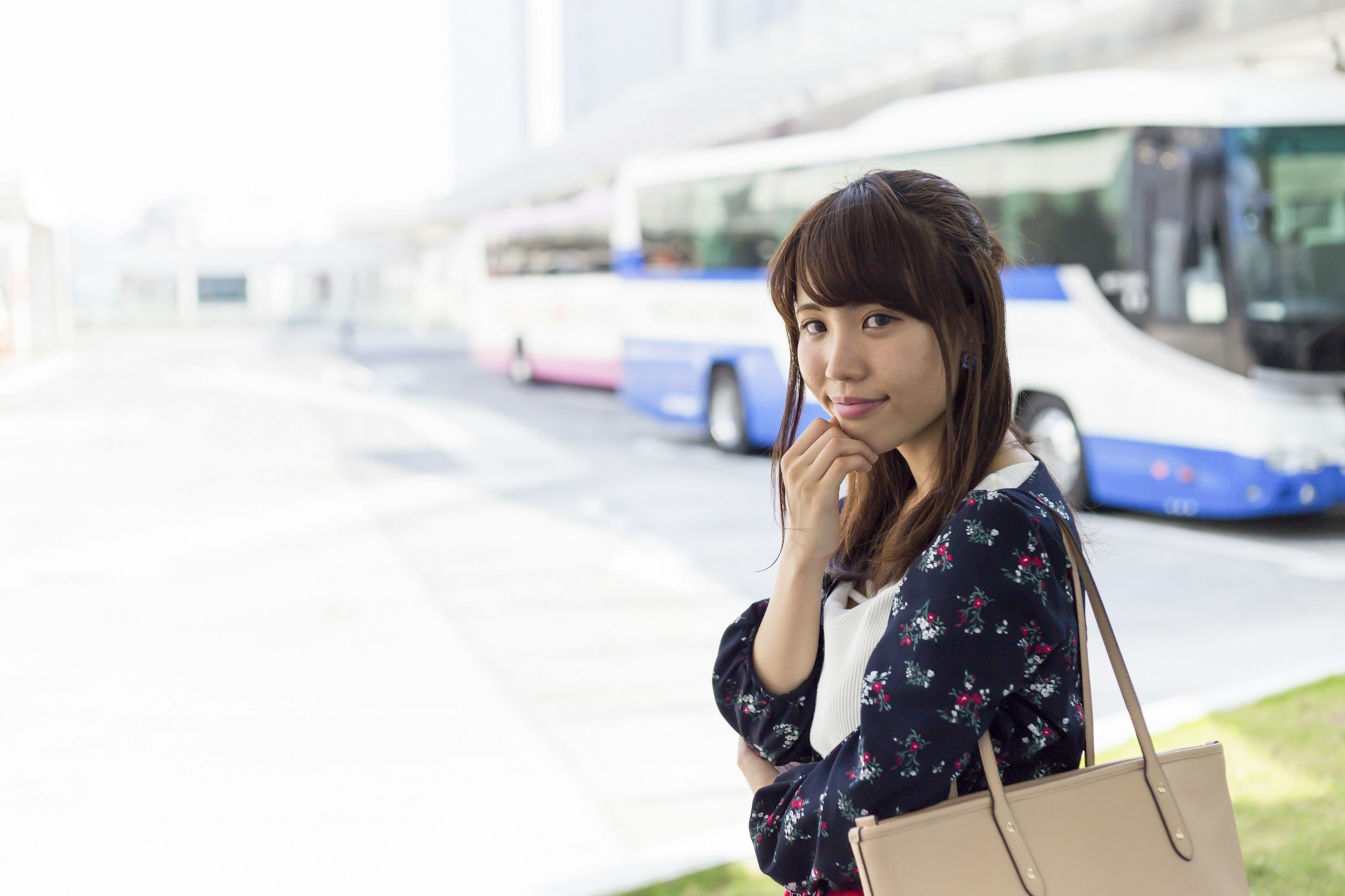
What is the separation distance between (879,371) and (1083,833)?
58cm

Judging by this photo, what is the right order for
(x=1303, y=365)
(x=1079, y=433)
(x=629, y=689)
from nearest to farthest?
(x=629, y=689) < (x=1303, y=365) < (x=1079, y=433)

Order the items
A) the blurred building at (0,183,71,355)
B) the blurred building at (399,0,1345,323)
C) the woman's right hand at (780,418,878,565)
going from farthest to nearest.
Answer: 1. the blurred building at (0,183,71,355)
2. the blurred building at (399,0,1345,323)
3. the woman's right hand at (780,418,878,565)

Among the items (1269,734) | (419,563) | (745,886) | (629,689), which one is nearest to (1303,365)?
(1269,734)

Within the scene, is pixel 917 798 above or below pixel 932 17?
below

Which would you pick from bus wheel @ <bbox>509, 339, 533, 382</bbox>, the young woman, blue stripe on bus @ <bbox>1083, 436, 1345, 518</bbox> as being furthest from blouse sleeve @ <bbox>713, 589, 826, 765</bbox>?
bus wheel @ <bbox>509, 339, 533, 382</bbox>

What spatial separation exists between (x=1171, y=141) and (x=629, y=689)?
18.3 ft

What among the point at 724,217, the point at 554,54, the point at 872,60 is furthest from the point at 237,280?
the point at 554,54

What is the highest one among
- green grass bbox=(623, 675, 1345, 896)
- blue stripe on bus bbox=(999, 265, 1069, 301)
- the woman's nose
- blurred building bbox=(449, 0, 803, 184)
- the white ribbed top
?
blurred building bbox=(449, 0, 803, 184)

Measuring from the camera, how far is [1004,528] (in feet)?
4.76

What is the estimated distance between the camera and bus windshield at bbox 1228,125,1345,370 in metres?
8.45

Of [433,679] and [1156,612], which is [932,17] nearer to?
[1156,612]

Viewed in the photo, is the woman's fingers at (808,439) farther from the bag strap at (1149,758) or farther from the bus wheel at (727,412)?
the bus wheel at (727,412)

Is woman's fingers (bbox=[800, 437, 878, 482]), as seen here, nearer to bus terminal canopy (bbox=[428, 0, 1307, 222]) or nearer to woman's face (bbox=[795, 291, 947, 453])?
woman's face (bbox=[795, 291, 947, 453])

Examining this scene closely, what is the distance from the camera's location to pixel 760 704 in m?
1.76
